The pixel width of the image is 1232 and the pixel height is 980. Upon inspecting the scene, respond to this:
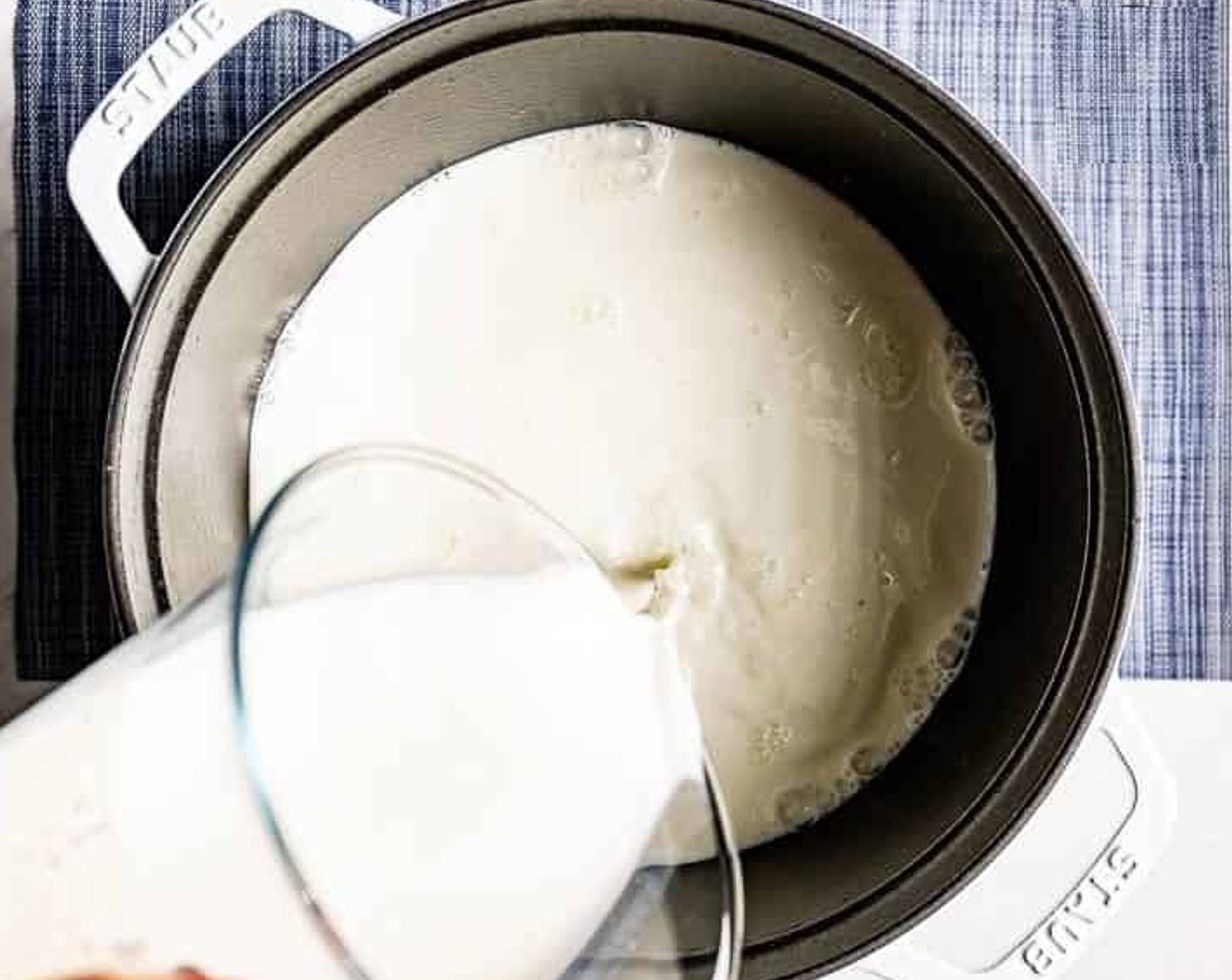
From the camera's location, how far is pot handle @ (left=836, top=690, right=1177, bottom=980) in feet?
2.69

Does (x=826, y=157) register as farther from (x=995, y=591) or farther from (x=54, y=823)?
(x=54, y=823)

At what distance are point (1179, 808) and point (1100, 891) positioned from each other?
4.2 inches

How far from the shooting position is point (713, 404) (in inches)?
34.5

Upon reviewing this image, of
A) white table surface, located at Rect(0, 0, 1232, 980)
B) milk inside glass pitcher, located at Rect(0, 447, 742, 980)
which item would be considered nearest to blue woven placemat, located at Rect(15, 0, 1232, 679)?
A: white table surface, located at Rect(0, 0, 1232, 980)

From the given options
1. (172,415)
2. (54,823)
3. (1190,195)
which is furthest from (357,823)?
(1190,195)

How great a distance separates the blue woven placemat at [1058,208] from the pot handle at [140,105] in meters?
0.10

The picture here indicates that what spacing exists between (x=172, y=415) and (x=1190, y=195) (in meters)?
0.53

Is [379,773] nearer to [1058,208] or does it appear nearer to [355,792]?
[355,792]

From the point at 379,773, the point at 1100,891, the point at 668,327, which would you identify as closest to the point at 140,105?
the point at 668,327

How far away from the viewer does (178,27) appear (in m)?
0.79

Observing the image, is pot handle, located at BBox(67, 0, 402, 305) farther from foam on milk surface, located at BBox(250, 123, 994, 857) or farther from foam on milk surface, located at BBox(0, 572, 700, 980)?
foam on milk surface, located at BBox(0, 572, 700, 980)

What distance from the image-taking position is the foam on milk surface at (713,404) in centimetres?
87

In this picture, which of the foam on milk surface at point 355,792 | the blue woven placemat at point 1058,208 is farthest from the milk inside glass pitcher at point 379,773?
the blue woven placemat at point 1058,208

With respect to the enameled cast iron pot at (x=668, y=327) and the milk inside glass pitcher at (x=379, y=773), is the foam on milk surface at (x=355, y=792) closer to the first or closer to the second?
the milk inside glass pitcher at (x=379, y=773)
